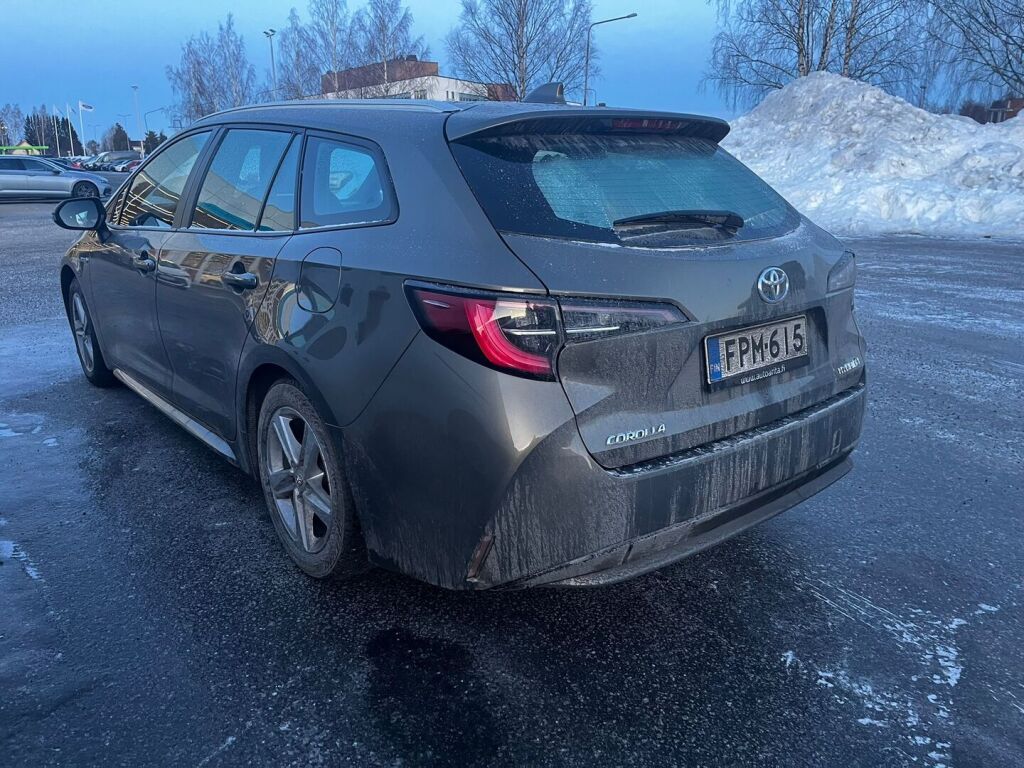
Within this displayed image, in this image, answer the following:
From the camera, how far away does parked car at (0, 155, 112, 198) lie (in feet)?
85.6

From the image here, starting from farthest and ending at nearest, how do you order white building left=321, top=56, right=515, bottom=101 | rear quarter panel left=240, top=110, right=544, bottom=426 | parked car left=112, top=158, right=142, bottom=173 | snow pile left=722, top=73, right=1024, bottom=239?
parked car left=112, top=158, right=142, bottom=173
white building left=321, top=56, right=515, bottom=101
snow pile left=722, top=73, right=1024, bottom=239
rear quarter panel left=240, top=110, right=544, bottom=426

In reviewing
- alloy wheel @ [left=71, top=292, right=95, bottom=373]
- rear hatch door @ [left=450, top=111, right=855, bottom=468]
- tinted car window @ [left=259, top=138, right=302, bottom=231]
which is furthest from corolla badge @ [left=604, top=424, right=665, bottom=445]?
alloy wheel @ [left=71, top=292, right=95, bottom=373]

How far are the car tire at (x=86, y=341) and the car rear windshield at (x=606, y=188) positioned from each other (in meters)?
3.64

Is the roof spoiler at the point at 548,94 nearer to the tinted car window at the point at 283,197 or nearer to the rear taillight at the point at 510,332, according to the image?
the tinted car window at the point at 283,197

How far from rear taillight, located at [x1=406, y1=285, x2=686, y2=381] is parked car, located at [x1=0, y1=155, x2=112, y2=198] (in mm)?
27376

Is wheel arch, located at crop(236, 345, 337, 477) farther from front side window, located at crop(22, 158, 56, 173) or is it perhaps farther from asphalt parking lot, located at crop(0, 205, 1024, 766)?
front side window, located at crop(22, 158, 56, 173)

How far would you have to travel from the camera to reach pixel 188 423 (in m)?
3.84

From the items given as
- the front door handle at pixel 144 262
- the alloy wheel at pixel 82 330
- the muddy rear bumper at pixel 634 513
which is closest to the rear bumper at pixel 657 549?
the muddy rear bumper at pixel 634 513

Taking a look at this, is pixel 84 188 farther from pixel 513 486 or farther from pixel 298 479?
pixel 513 486

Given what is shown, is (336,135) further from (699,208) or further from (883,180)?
(883,180)

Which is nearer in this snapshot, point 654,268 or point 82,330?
point 654,268

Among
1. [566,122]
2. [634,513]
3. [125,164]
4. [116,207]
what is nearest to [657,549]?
[634,513]

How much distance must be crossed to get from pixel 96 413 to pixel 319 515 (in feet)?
9.09

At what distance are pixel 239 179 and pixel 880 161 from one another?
18.4 metres
